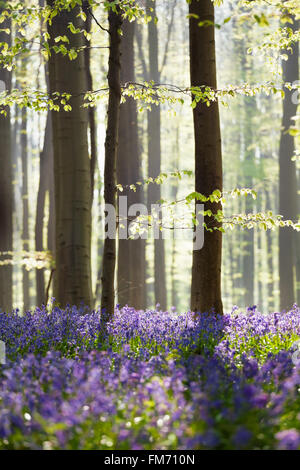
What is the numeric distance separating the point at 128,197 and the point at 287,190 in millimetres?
8147

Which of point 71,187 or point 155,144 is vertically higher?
point 155,144

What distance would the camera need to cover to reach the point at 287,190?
20047mm

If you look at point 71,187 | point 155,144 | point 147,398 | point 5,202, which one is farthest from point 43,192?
point 147,398

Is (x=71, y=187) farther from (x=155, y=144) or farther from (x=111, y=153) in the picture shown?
(x=155, y=144)

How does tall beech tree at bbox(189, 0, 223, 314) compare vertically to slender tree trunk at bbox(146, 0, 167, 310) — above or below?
below

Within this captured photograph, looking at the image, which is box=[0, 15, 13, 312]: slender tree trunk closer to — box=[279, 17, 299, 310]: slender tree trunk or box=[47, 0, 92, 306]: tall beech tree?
box=[47, 0, 92, 306]: tall beech tree

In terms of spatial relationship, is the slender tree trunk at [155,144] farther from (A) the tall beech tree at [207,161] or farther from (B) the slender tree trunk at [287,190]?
(A) the tall beech tree at [207,161]

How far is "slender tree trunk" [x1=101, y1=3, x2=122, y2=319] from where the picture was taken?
690cm

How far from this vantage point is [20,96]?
7.23 m

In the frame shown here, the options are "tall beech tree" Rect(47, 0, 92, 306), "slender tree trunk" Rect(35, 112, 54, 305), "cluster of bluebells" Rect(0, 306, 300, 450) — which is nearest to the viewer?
"cluster of bluebells" Rect(0, 306, 300, 450)

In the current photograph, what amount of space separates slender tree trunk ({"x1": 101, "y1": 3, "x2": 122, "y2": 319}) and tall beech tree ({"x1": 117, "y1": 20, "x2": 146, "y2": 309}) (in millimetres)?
6273

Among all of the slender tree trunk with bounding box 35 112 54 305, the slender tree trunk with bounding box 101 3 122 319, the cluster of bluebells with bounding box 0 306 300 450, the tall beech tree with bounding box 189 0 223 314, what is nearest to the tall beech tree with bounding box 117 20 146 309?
the tall beech tree with bounding box 189 0 223 314
